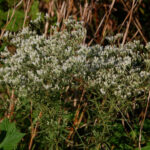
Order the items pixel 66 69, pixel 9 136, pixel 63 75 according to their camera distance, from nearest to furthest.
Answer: pixel 66 69, pixel 63 75, pixel 9 136

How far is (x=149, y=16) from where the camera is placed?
5.34 metres

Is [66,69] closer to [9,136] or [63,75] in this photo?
[63,75]

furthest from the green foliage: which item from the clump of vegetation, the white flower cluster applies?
the white flower cluster

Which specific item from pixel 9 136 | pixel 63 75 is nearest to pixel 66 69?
pixel 63 75

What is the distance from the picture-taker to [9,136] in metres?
2.62

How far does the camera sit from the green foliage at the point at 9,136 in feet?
8.23

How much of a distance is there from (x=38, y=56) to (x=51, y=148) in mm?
961

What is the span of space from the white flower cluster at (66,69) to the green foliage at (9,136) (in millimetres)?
424

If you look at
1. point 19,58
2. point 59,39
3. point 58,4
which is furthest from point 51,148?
point 58,4

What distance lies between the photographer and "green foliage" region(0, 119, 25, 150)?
2510mm

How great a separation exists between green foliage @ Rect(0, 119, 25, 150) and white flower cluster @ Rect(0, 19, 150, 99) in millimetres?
424

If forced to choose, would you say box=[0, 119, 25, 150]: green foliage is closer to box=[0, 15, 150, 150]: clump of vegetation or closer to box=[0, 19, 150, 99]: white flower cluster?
box=[0, 15, 150, 150]: clump of vegetation

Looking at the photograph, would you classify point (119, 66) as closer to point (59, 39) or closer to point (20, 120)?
point (59, 39)

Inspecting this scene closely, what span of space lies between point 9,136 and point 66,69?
92 centimetres
